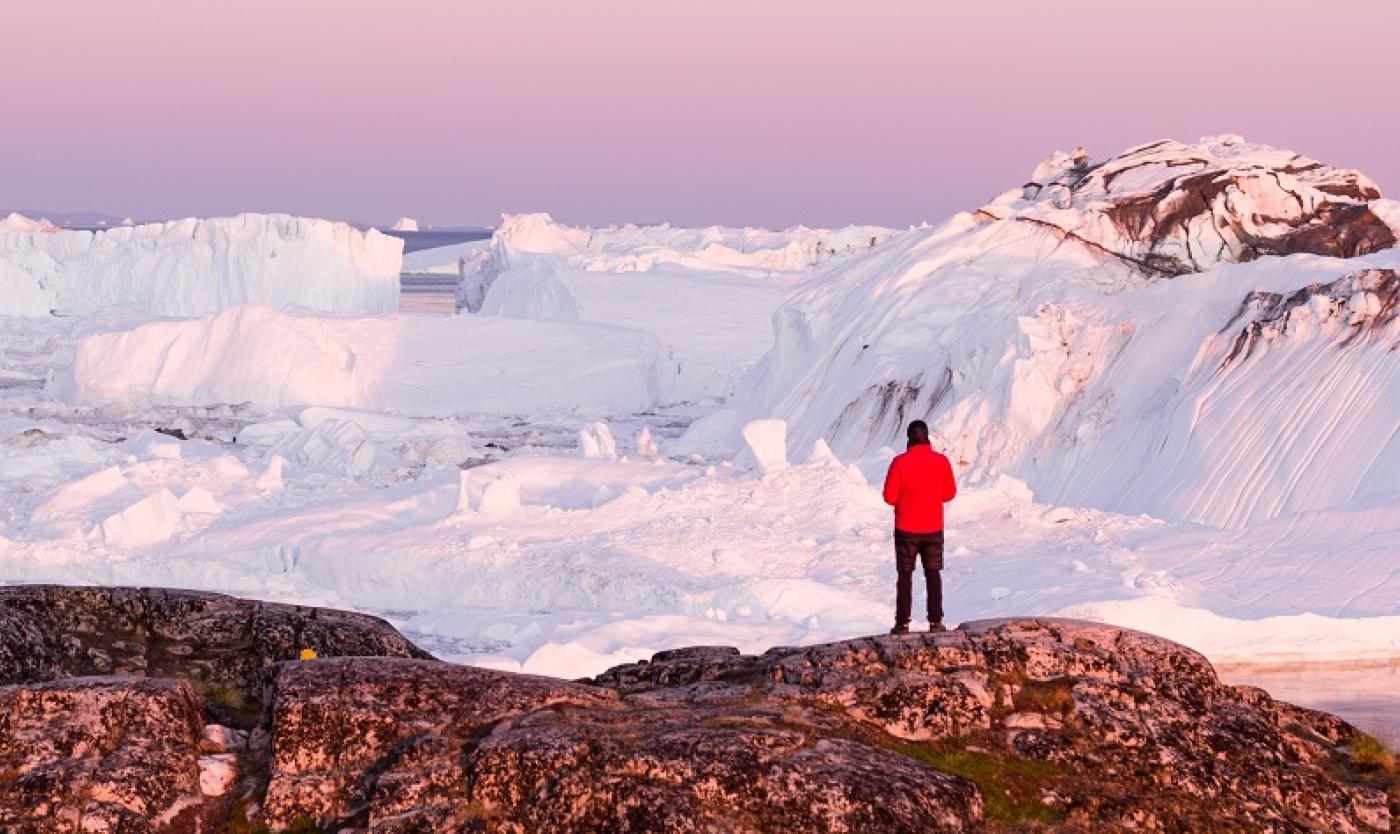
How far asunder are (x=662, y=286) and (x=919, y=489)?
5085 cm

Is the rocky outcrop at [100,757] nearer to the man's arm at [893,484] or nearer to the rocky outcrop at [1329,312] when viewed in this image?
the man's arm at [893,484]

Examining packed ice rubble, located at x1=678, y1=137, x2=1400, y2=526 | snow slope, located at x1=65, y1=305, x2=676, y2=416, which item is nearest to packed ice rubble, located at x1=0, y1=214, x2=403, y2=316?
snow slope, located at x1=65, y1=305, x2=676, y2=416

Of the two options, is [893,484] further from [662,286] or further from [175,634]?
[662,286]

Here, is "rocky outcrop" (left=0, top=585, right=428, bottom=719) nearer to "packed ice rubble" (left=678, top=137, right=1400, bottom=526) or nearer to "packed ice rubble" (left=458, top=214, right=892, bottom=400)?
"packed ice rubble" (left=678, top=137, right=1400, bottom=526)

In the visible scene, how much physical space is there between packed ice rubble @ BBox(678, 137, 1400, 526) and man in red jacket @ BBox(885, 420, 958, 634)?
39.9 ft

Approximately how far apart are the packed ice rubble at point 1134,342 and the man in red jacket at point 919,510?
12.2 meters

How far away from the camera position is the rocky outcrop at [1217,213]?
3000 cm

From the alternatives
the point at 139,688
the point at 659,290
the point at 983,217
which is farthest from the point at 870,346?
the point at 659,290

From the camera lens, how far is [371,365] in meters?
46.1

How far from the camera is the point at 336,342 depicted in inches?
1823

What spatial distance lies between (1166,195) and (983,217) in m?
3.84

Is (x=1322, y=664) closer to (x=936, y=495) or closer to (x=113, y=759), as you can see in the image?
(x=936, y=495)

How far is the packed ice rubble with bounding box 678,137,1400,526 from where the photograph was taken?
73.4 feet

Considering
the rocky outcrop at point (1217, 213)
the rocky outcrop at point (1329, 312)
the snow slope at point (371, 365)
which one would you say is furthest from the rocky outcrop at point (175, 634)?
the snow slope at point (371, 365)
